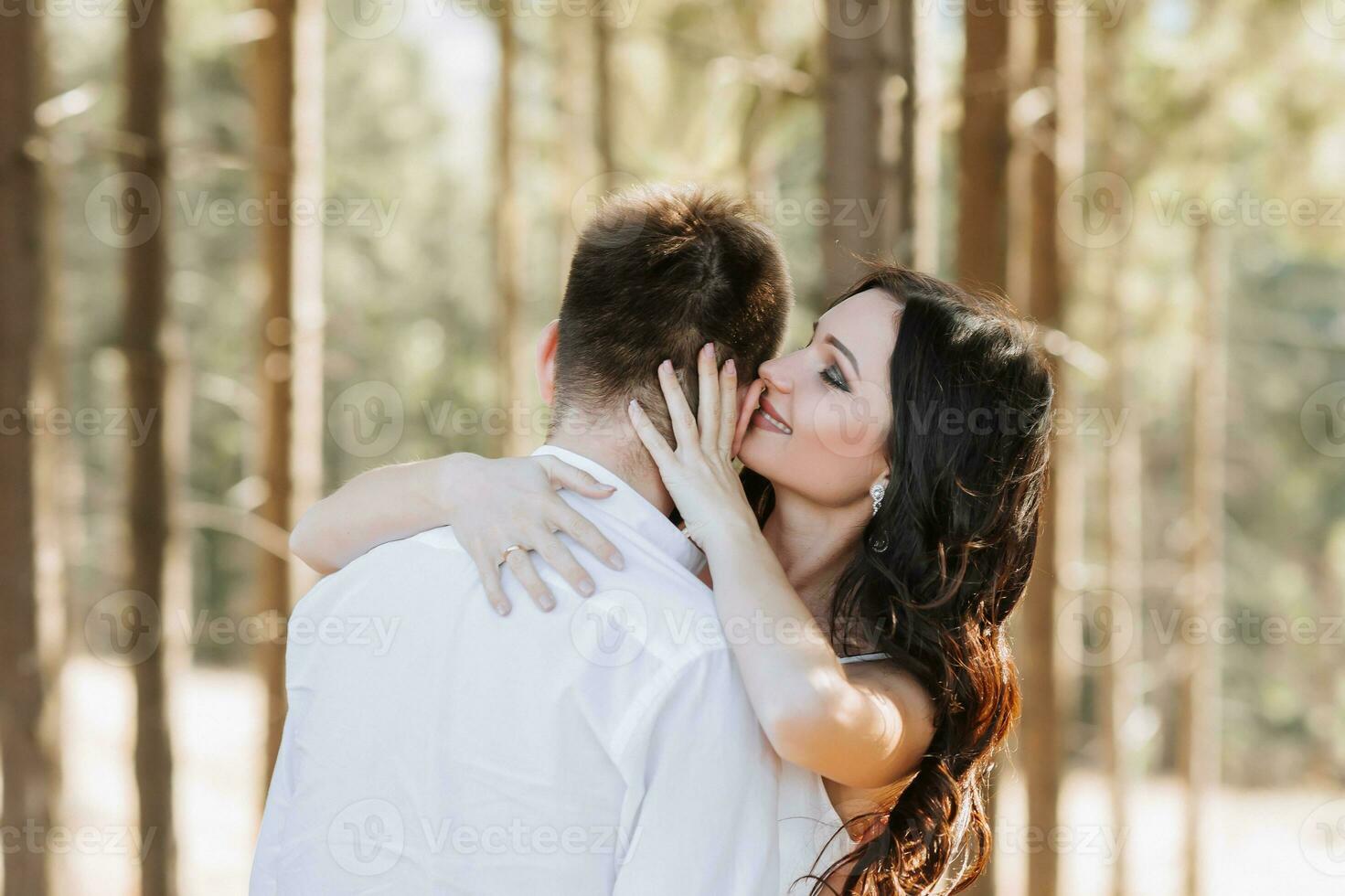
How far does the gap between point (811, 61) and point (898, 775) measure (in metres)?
4.95

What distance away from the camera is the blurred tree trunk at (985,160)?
5.52 m

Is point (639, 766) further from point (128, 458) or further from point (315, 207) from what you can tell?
point (315, 207)

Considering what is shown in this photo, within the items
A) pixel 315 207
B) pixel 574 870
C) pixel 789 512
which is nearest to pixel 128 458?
pixel 315 207

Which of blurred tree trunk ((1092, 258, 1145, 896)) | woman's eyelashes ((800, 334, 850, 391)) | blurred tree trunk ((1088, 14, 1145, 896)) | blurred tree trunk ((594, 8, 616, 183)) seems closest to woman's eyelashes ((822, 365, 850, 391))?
woman's eyelashes ((800, 334, 850, 391))

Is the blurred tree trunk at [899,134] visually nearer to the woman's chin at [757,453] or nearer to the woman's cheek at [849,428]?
the woman's cheek at [849,428]

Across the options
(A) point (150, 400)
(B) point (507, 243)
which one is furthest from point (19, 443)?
(B) point (507, 243)

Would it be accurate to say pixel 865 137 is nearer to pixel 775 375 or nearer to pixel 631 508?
pixel 775 375

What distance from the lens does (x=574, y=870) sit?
1581 mm

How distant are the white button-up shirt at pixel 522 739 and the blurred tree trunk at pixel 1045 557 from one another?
5.15 m

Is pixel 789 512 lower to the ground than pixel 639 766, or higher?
higher

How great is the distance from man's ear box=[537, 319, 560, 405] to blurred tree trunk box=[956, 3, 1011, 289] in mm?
3851

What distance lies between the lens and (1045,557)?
266 inches

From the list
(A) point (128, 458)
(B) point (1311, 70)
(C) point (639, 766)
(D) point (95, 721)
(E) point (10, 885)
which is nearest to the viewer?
(C) point (639, 766)

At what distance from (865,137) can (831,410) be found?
1.39 metres
